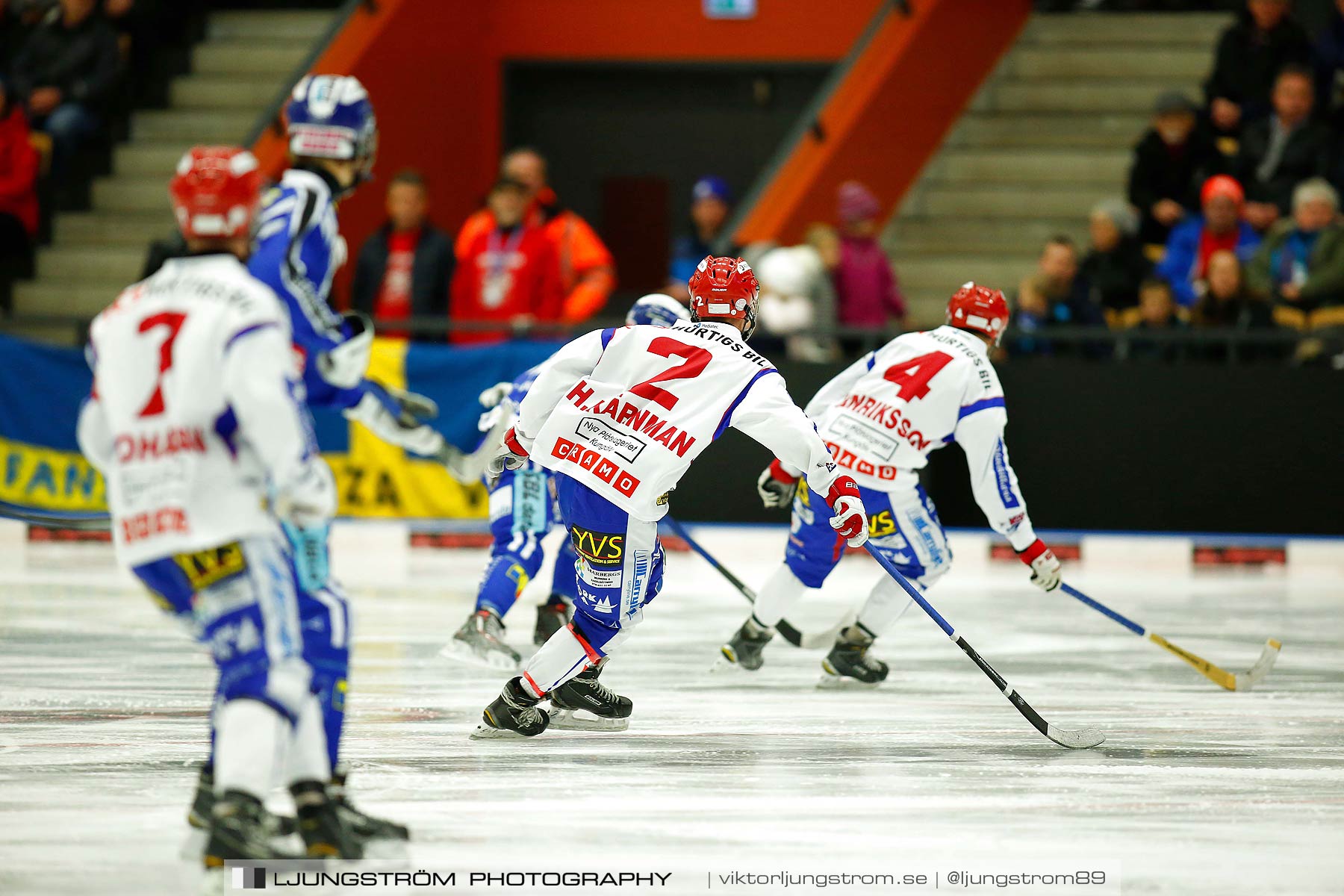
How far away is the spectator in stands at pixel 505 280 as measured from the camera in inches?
495

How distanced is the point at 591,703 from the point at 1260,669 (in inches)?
113

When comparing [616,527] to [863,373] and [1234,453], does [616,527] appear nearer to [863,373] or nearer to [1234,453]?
[863,373]

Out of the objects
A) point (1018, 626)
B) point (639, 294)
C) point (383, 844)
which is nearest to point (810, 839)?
point (383, 844)

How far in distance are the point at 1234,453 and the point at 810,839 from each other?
25.0 ft

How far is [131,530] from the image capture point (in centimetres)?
418

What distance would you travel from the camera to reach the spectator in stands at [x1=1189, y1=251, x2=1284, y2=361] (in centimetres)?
1165

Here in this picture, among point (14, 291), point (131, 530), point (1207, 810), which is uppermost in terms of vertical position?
point (131, 530)

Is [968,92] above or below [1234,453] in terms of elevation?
above

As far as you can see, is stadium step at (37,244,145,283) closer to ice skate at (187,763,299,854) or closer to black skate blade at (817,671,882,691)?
black skate blade at (817,671,882,691)

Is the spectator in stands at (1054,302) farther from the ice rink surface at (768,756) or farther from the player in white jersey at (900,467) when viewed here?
the player in white jersey at (900,467)

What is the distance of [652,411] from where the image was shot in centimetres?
590

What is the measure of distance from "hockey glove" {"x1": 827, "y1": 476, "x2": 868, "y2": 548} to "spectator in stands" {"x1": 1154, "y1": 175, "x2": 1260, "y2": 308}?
669 cm

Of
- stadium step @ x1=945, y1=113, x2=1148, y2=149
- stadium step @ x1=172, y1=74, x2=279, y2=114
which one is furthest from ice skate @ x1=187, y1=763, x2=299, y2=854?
stadium step @ x1=172, y1=74, x2=279, y2=114

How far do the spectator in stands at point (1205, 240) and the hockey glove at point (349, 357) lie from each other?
8.29 meters
